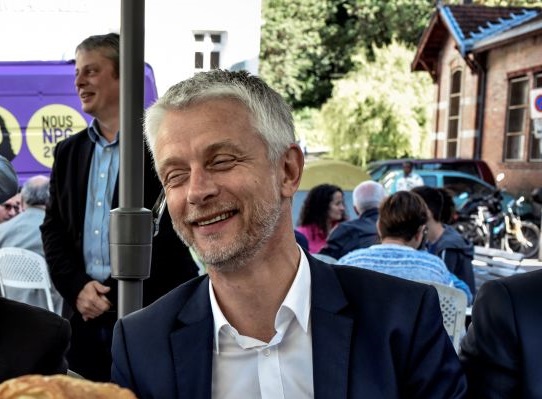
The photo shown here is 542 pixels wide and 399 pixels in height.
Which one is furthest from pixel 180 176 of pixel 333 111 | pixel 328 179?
pixel 333 111

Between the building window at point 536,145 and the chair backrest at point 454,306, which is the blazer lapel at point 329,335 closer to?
the chair backrest at point 454,306

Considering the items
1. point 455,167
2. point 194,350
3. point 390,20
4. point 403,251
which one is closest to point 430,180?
point 455,167

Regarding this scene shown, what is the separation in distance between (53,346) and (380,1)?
3507cm

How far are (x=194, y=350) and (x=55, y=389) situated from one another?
2.15 ft

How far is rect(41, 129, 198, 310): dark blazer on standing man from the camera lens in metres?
3.10

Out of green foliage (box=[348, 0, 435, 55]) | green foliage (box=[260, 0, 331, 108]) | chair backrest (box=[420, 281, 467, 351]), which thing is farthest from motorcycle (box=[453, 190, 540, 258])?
green foliage (box=[348, 0, 435, 55])

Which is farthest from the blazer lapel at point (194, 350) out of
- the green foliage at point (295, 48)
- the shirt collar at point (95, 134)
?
the green foliage at point (295, 48)

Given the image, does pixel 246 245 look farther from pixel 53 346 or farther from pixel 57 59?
pixel 57 59

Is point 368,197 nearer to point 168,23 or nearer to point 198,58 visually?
point 198,58

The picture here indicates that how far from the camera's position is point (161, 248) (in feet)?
10.5

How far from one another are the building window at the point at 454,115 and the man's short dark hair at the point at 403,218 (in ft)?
67.5

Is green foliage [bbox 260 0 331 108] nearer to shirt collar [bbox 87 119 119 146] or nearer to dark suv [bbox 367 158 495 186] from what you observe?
dark suv [bbox 367 158 495 186]

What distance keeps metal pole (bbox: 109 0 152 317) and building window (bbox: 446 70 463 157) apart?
2274 centimetres

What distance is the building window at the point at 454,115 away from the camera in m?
24.5
